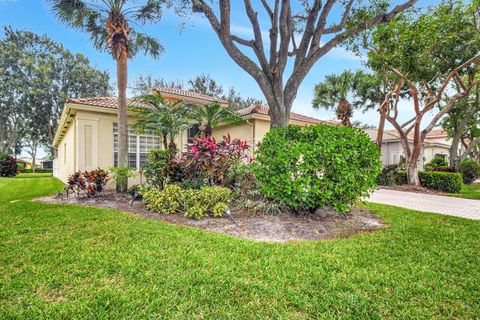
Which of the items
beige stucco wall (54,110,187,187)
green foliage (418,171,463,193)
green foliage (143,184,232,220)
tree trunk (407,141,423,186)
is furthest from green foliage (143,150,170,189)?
green foliage (418,171,463,193)

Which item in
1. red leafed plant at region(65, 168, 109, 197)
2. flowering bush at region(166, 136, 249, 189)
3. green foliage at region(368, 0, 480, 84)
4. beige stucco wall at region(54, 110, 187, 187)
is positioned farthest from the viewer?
beige stucco wall at region(54, 110, 187, 187)

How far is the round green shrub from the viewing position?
18.0 ft

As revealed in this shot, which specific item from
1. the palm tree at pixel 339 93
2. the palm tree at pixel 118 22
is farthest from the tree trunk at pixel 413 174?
the palm tree at pixel 118 22

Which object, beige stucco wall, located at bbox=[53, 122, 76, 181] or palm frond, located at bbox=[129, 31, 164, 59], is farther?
beige stucco wall, located at bbox=[53, 122, 76, 181]

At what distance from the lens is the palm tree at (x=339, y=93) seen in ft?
54.4

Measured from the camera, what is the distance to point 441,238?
4652 mm

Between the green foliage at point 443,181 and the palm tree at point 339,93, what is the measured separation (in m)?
5.44

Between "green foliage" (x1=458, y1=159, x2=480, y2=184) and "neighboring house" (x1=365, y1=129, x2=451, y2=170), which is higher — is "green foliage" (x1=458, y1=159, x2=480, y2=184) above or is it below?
below

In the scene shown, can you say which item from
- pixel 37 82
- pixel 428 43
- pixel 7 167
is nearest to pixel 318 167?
pixel 428 43

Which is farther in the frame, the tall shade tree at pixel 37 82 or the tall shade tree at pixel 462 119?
the tall shade tree at pixel 37 82

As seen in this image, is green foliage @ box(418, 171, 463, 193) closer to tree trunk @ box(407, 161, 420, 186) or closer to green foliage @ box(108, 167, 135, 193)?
tree trunk @ box(407, 161, 420, 186)

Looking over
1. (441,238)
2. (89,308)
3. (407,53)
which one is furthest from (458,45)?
(89,308)

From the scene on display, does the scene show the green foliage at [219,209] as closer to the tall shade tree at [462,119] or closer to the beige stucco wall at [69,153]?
the beige stucco wall at [69,153]

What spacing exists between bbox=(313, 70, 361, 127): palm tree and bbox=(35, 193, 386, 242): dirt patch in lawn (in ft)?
36.4
